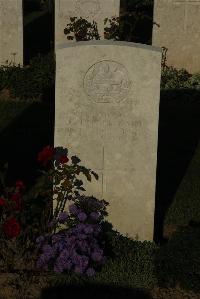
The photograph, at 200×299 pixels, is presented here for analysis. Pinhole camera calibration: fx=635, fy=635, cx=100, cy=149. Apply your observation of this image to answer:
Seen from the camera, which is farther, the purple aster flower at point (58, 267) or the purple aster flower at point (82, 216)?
the purple aster flower at point (82, 216)

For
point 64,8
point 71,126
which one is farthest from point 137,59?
point 64,8

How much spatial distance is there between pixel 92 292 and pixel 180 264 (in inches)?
27.9

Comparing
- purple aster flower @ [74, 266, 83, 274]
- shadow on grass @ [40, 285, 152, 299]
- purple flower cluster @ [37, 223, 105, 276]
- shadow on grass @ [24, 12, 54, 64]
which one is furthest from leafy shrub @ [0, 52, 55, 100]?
shadow on grass @ [40, 285, 152, 299]

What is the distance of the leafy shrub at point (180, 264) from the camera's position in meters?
4.86

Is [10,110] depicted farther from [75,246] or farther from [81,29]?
[75,246]

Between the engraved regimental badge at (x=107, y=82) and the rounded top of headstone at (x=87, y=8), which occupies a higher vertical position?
the rounded top of headstone at (x=87, y=8)

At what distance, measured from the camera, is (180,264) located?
192 inches

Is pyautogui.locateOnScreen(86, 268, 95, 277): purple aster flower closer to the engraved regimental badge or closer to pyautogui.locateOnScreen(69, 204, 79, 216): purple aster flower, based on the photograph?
pyautogui.locateOnScreen(69, 204, 79, 216): purple aster flower

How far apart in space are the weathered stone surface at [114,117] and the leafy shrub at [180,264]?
0.73 metres

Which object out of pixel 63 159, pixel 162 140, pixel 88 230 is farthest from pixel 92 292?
pixel 162 140

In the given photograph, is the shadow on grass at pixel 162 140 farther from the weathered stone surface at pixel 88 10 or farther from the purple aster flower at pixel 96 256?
the weathered stone surface at pixel 88 10

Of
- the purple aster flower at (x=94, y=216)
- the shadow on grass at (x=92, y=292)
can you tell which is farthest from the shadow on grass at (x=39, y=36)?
the shadow on grass at (x=92, y=292)

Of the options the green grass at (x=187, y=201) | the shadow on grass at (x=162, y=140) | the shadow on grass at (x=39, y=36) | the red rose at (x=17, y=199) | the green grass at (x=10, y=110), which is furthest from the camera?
the shadow on grass at (x=39, y=36)

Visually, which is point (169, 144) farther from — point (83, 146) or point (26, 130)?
point (83, 146)
